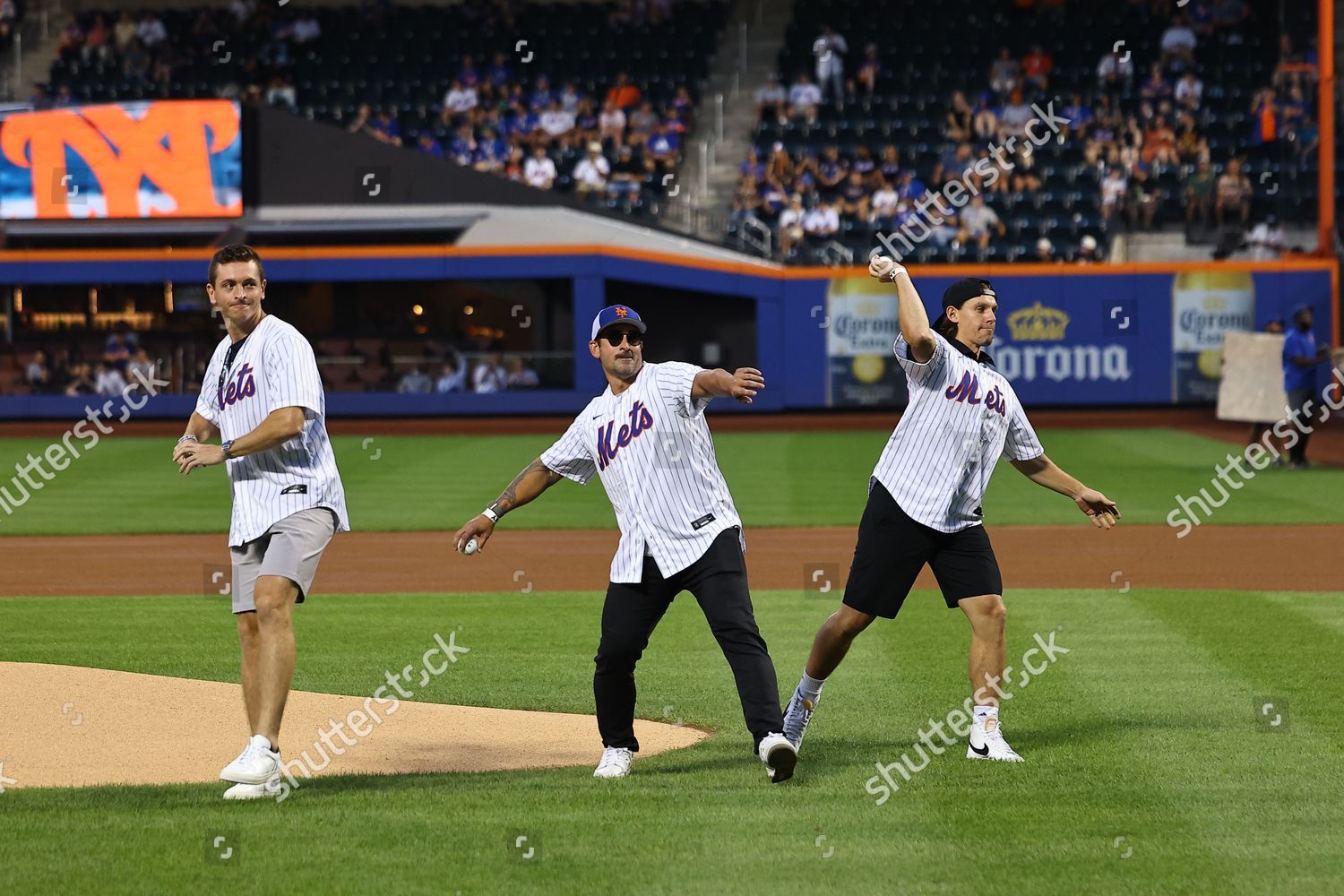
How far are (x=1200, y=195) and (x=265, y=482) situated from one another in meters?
30.6

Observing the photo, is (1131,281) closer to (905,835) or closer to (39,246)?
(39,246)

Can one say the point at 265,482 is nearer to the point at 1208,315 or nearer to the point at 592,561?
the point at 592,561

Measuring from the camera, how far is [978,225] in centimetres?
3344

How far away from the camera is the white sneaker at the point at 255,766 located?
237 inches

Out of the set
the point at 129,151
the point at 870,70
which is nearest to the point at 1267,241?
the point at 870,70

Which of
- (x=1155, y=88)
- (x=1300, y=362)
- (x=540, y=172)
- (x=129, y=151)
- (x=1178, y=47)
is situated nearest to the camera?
(x=1300, y=362)

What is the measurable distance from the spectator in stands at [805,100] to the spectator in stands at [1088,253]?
22.3 ft

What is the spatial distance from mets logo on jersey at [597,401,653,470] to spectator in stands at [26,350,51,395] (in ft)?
94.5

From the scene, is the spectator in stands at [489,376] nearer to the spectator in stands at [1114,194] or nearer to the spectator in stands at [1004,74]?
the spectator in stands at [1004,74]

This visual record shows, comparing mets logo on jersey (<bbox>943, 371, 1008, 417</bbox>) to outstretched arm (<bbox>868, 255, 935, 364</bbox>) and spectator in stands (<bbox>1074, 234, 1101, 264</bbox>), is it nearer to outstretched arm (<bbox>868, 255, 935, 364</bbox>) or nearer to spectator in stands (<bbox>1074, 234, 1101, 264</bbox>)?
outstretched arm (<bbox>868, 255, 935, 364</bbox>)

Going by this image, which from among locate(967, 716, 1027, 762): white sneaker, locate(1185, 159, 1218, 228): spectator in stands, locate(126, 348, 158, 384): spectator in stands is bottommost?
locate(967, 716, 1027, 762): white sneaker

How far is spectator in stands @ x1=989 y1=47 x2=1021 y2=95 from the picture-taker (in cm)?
3578

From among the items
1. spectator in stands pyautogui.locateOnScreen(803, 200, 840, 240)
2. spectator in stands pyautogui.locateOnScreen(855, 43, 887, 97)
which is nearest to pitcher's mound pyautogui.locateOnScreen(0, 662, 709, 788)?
spectator in stands pyautogui.locateOnScreen(803, 200, 840, 240)

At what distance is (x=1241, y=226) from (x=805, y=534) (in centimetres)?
2151
